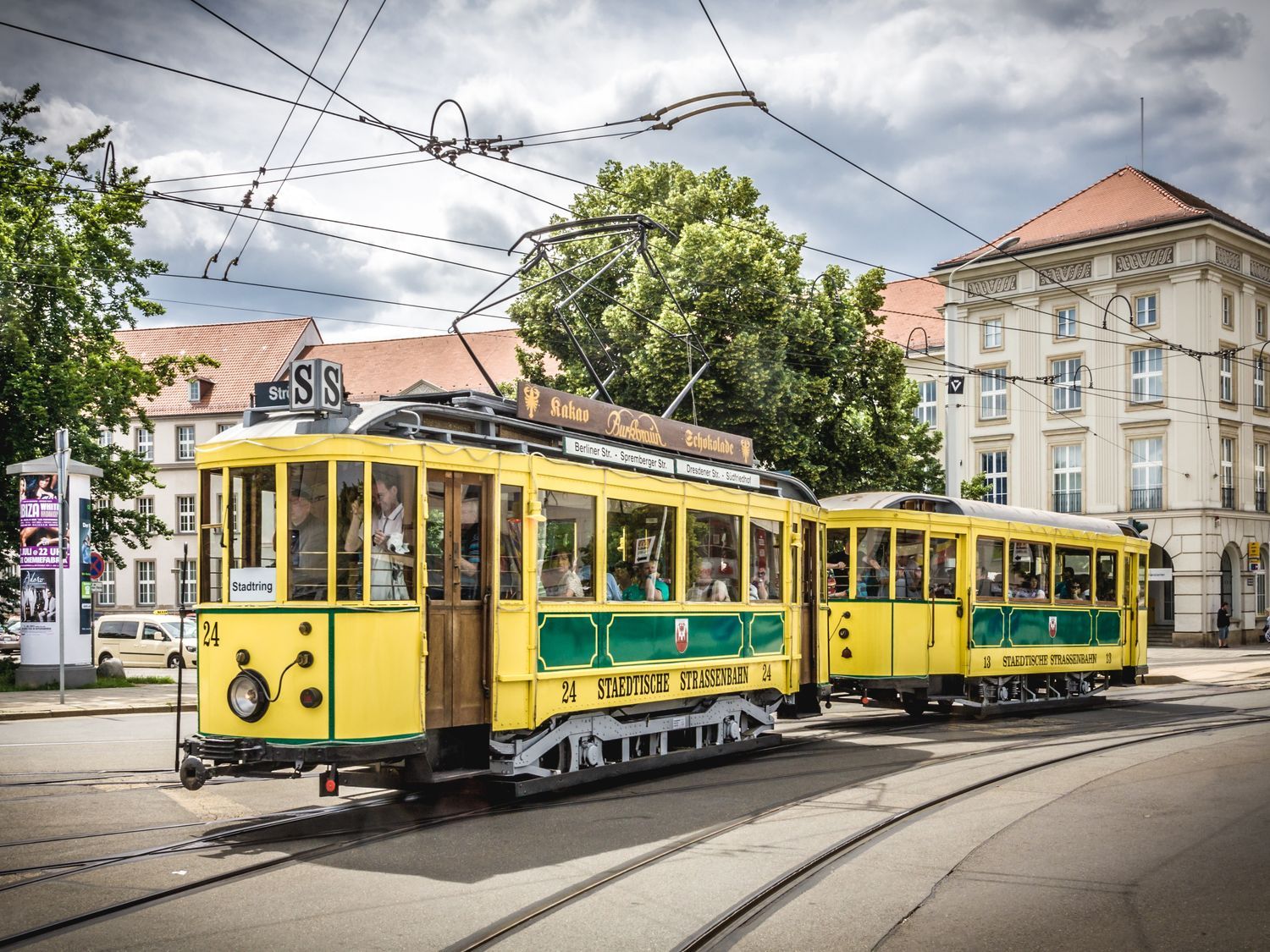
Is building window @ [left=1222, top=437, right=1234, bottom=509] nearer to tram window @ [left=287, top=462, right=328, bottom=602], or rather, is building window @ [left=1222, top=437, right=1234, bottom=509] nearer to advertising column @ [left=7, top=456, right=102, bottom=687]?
advertising column @ [left=7, top=456, right=102, bottom=687]

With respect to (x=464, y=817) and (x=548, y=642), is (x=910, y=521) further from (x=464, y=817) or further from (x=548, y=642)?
(x=464, y=817)

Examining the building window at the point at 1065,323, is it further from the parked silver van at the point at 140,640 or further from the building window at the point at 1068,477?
the parked silver van at the point at 140,640

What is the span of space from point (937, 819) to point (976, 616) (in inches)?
339

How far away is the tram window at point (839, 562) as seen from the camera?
56.7ft

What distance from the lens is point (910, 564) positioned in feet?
56.8

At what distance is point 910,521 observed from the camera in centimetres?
1733

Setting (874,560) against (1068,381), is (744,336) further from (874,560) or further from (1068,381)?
(1068,381)

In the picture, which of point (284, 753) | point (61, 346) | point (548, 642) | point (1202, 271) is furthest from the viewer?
point (1202, 271)

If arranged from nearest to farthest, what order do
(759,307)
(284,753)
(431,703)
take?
(284,753) → (431,703) → (759,307)

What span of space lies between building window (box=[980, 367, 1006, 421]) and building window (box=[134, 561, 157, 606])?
122 ft

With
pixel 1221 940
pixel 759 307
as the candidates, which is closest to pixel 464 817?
pixel 1221 940

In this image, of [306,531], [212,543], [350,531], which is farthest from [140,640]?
[350,531]

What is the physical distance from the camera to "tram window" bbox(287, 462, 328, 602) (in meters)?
Result: 9.20

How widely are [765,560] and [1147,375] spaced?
36126 millimetres
